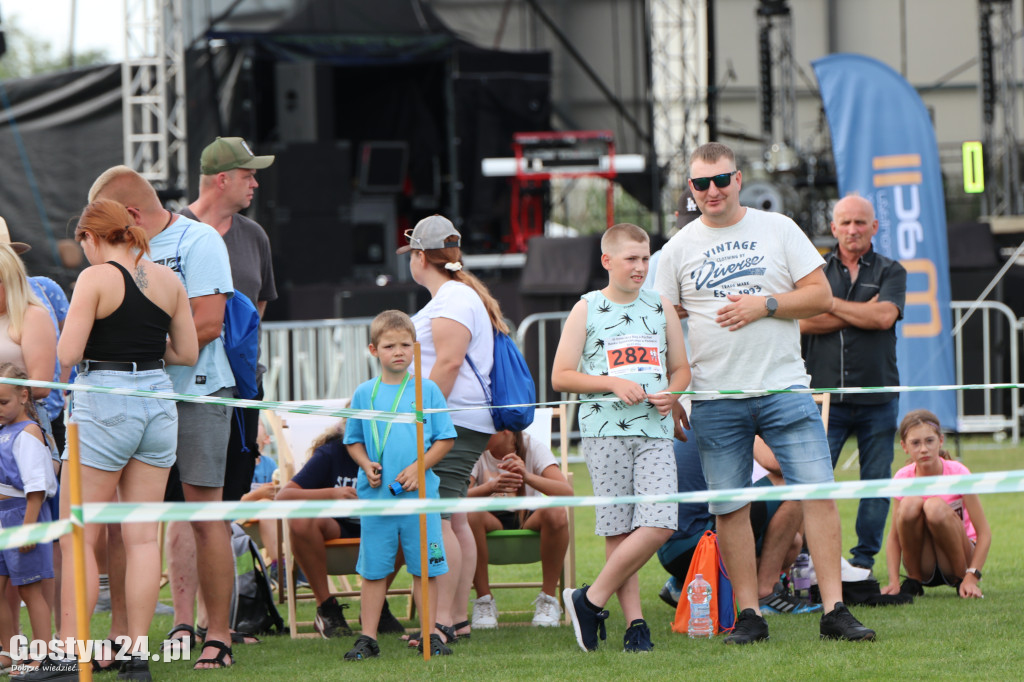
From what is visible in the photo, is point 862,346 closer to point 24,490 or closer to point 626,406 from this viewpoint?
point 626,406

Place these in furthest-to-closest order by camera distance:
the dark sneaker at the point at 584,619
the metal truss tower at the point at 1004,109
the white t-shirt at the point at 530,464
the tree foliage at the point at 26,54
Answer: the tree foliage at the point at 26,54 < the metal truss tower at the point at 1004,109 < the white t-shirt at the point at 530,464 < the dark sneaker at the point at 584,619

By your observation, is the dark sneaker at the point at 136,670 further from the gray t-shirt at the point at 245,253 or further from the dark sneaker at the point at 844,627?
the dark sneaker at the point at 844,627

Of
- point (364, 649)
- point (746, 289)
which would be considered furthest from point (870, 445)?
point (364, 649)

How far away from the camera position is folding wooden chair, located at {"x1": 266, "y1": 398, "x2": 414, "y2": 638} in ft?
16.0

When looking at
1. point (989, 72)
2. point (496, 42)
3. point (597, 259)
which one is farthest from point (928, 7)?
point (597, 259)

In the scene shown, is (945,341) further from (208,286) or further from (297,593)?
(208,286)

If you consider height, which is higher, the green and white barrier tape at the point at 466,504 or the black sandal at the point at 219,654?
the green and white barrier tape at the point at 466,504

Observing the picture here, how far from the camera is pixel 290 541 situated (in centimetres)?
484

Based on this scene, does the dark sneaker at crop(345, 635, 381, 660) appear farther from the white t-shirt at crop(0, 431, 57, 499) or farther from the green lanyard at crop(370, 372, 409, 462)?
the white t-shirt at crop(0, 431, 57, 499)

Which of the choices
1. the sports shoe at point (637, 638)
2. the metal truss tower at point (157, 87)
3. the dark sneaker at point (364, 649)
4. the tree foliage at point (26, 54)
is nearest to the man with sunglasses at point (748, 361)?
the sports shoe at point (637, 638)

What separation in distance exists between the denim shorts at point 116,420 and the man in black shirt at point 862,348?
9.05 feet

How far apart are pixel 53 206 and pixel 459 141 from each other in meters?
4.53

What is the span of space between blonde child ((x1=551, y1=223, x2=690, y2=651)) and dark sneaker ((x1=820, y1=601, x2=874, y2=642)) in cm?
61

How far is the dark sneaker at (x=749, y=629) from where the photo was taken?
428 centimetres
